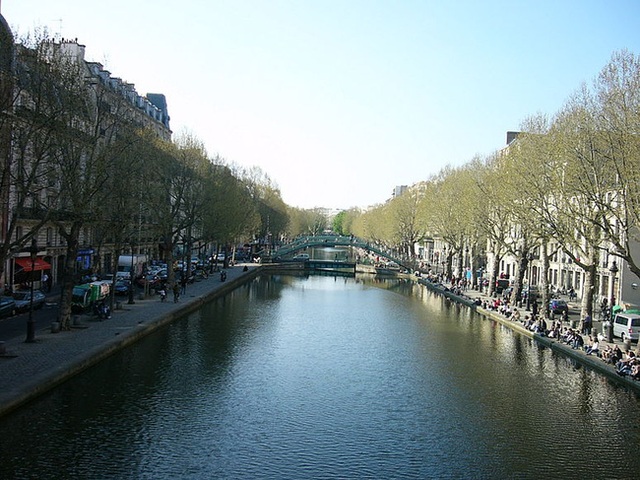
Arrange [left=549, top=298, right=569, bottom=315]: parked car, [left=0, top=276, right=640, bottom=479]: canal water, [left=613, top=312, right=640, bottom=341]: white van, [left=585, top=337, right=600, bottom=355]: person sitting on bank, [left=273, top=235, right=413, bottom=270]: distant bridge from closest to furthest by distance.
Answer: [left=0, top=276, right=640, bottom=479]: canal water
[left=585, top=337, right=600, bottom=355]: person sitting on bank
[left=613, top=312, right=640, bottom=341]: white van
[left=549, top=298, right=569, bottom=315]: parked car
[left=273, top=235, right=413, bottom=270]: distant bridge

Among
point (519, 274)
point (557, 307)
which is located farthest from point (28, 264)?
point (557, 307)

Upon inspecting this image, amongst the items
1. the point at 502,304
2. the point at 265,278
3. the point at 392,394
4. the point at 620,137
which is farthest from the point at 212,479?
the point at 265,278

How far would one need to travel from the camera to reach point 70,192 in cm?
3297

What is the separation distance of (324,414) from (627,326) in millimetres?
23862

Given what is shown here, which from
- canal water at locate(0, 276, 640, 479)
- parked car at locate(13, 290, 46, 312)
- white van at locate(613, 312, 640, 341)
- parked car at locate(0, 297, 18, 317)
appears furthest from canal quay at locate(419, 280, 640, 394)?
parked car at locate(0, 297, 18, 317)

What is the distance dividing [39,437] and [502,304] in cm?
4633

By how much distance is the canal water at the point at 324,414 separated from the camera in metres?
19.1

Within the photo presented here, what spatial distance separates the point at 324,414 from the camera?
24.4m

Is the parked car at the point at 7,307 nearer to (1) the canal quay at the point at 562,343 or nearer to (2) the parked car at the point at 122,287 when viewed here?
(2) the parked car at the point at 122,287

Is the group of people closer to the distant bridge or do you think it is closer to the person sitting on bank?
the person sitting on bank

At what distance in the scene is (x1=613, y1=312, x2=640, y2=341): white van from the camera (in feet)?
127

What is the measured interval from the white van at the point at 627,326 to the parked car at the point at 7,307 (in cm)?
3719

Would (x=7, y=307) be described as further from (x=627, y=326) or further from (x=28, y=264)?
(x=627, y=326)

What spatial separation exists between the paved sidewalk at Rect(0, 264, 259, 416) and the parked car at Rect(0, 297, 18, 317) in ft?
13.6
